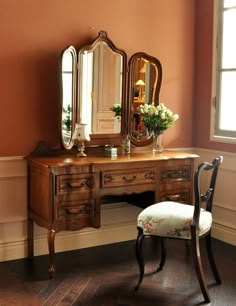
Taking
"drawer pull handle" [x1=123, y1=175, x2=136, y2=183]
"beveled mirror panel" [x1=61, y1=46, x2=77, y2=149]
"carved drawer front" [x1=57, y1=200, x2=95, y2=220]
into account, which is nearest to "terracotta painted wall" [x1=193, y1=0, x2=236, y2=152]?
"drawer pull handle" [x1=123, y1=175, x2=136, y2=183]

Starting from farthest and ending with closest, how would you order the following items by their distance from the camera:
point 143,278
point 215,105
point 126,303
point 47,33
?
point 215,105, point 47,33, point 143,278, point 126,303

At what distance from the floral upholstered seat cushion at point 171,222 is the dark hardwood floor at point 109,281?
411mm

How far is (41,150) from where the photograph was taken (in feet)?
12.2

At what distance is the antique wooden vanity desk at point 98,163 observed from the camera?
3385mm

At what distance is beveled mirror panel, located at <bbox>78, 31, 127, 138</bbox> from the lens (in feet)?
12.5

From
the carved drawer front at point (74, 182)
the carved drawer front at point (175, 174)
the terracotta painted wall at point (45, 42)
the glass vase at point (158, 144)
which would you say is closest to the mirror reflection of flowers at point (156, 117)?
the glass vase at point (158, 144)

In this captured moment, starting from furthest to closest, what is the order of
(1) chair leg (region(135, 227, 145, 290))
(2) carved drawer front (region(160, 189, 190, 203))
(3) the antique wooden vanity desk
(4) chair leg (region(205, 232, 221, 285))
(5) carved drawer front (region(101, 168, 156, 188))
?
(2) carved drawer front (region(160, 189, 190, 203)), (5) carved drawer front (region(101, 168, 156, 188)), (3) the antique wooden vanity desk, (4) chair leg (region(205, 232, 221, 285)), (1) chair leg (region(135, 227, 145, 290))

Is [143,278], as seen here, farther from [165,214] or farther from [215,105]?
[215,105]

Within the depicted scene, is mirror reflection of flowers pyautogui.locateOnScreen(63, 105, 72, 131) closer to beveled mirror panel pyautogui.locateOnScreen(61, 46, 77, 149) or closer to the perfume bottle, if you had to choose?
beveled mirror panel pyautogui.locateOnScreen(61, 46, 77, 149)

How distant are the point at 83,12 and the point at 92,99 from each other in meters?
0.69

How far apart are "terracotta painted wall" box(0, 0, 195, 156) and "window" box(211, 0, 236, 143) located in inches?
19.1

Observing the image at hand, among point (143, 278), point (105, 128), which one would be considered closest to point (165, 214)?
point (143, 278)

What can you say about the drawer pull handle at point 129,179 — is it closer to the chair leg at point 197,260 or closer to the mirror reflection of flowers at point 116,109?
the mirror reflection of flowers at point 116,109

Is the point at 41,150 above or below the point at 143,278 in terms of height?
above
